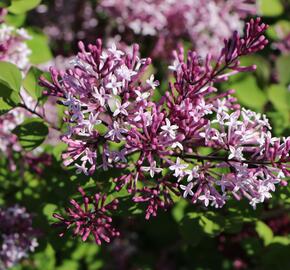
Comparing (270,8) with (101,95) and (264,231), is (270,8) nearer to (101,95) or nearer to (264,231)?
Answer: (264,231)

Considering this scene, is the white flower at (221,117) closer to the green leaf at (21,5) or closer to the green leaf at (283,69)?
the green leaf at (21,5)

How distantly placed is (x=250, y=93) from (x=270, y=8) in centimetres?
87

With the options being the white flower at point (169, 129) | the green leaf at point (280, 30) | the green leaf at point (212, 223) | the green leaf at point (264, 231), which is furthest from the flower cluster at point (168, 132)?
the green leaf at point (280, 30)

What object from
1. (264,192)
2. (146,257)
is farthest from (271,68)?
(264,192)

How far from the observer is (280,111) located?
3.06 metres

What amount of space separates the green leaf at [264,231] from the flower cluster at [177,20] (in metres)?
1.34

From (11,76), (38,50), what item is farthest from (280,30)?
(11,76)

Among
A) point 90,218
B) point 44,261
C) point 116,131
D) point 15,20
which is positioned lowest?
point 44,261

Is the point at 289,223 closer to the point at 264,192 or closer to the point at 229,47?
the point at 264,192

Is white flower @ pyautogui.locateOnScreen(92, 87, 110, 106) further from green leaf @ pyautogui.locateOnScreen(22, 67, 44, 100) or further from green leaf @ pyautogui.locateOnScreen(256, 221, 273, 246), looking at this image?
green leaf @ pyautogui.locateOnScreen(256, 221, 273, 246)

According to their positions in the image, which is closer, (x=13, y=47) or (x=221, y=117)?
(x=221, y=117)

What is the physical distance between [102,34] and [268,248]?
2.10 m

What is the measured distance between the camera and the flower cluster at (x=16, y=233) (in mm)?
2688

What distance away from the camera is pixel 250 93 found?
3445 millimetres
